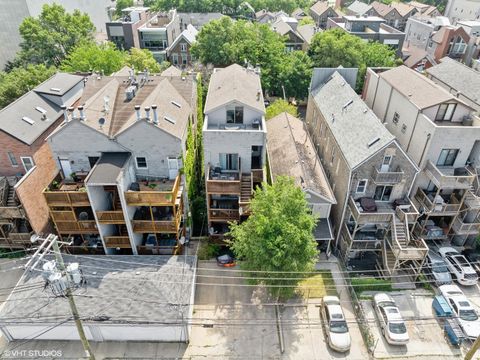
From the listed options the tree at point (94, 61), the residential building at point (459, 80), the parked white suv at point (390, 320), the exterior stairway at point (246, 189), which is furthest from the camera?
the tree at point (94, 61)

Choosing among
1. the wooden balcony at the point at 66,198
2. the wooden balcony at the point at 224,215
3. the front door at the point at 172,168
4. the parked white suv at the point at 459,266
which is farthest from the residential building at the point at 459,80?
the wooden balcony at the point at 66,198

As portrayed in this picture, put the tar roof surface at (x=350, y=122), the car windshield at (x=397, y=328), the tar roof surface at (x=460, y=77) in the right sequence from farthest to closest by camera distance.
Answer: the tar roof surface at (x=460, y=77)
the tar roof surface at (x=350, y=122)
the car windshield at (x=397, y=328)

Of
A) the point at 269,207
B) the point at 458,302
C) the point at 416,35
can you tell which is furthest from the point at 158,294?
the point at 416,35

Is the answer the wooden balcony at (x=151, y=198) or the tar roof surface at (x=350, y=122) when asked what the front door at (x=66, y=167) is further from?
the tar roof surface at (x=350, y=122)

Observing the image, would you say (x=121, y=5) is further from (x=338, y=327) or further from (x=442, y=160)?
(x=338, y=327)

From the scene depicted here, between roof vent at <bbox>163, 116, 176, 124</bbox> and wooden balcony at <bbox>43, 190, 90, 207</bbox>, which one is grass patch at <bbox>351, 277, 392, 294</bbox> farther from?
wooden balcony at <bbox>43, 190, 90, 207</bbox>

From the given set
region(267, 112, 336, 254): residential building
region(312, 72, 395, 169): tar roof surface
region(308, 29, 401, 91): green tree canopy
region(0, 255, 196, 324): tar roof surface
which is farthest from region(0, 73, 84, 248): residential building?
region(308, 29, 401, 91): green tree canopy
